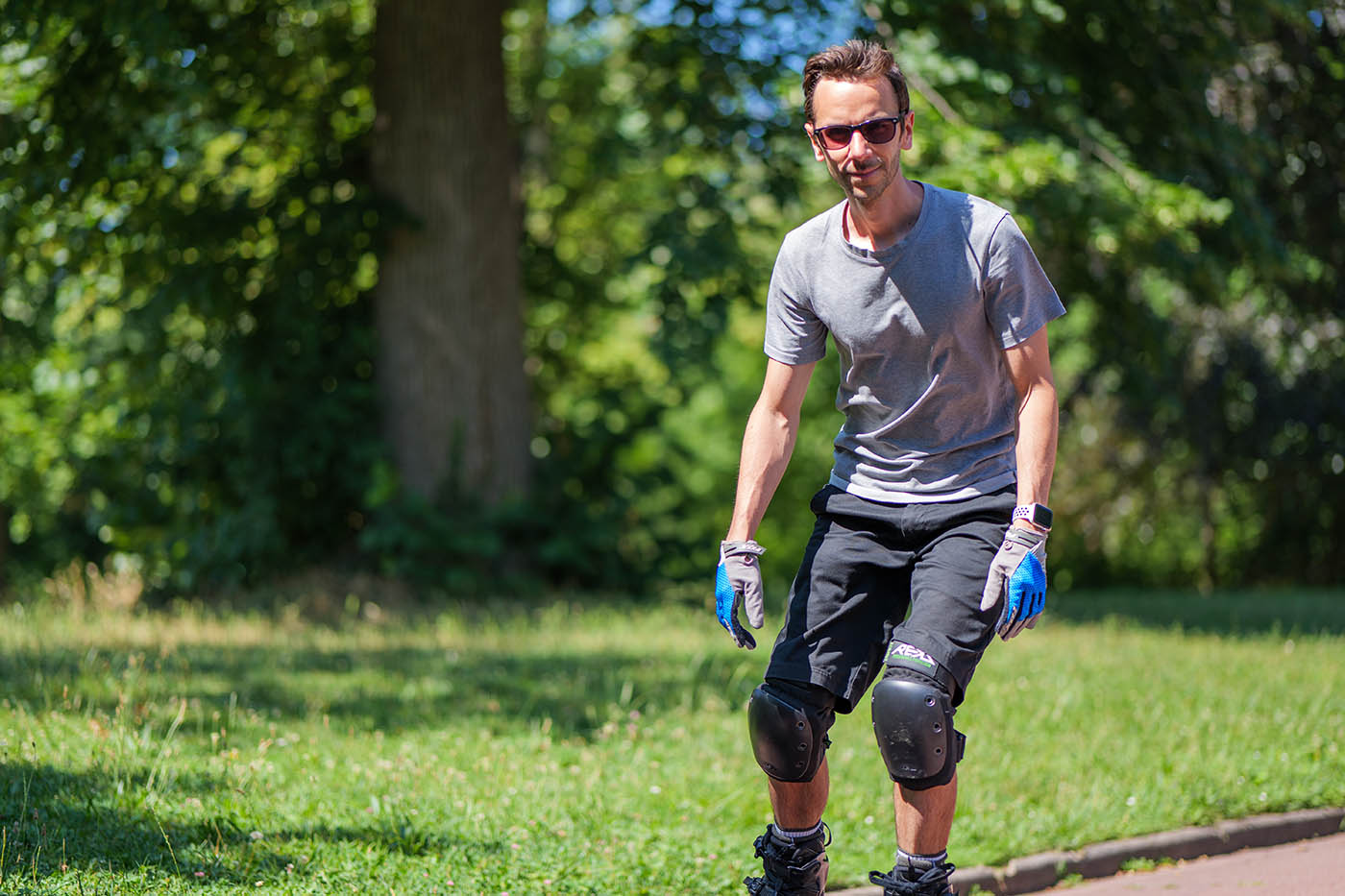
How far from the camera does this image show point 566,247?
14859mm

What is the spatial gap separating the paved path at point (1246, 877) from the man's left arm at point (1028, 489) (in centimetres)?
167

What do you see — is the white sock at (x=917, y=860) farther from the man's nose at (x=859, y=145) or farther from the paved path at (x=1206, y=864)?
the man's nose at (x=859, y=145)

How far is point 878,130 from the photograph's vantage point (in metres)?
3.33

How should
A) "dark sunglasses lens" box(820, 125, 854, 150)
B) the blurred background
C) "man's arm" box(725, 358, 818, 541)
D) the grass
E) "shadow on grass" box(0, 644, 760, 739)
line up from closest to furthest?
1. "dark sunglasses lens" box(820, 125, 854, 150)
2. "man's arm" box(725, 358, 818, 541)
3. the grass
4. "shadow on grass" box(0, 644, 760, 739)
5. the blurred background

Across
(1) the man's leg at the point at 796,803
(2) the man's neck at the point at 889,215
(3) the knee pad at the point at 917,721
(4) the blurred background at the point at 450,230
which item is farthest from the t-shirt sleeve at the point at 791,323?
(4) the blurred background at the point at 450,230

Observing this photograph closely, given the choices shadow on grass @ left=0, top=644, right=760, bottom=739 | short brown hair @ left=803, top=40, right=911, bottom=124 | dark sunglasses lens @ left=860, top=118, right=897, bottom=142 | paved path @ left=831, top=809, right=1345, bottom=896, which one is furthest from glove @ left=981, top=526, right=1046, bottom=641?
shadow on grass @ left=0, top=644, right=760, bottom=739

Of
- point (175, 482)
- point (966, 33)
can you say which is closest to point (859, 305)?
point (966, 33)

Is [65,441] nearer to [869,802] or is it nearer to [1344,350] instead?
[869,802]

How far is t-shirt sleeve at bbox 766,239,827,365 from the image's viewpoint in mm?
3586

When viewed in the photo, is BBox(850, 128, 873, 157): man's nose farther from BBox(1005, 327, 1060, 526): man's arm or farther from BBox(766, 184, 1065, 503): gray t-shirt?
BBox(1005, 327, 1060, 526): man's arm

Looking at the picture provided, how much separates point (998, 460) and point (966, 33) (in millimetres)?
6621

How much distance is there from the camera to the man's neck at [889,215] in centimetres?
342

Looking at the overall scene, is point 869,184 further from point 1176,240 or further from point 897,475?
point 1176,240

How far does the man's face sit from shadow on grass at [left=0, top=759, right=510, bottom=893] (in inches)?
85.1
